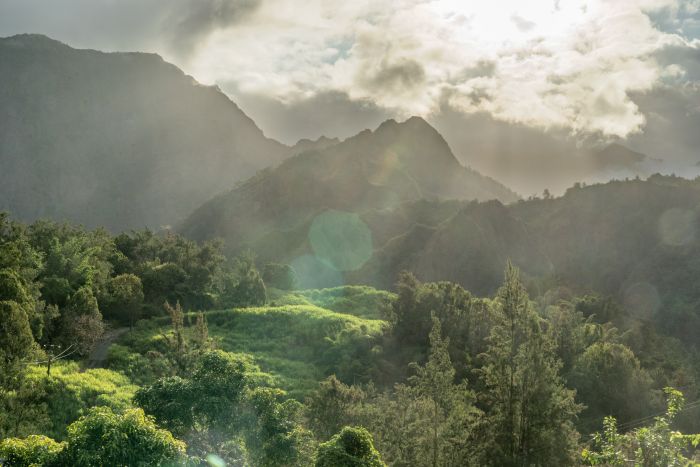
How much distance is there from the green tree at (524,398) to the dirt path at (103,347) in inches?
974

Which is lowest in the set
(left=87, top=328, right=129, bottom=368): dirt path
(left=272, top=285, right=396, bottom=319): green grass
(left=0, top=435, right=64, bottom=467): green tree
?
(left=87, top=328, right=129, bottom=368): dirt path

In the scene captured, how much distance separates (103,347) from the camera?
38.0 metres

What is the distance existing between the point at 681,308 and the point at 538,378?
94.0 m

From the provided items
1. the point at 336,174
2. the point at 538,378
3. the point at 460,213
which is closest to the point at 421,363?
the point at 538,378

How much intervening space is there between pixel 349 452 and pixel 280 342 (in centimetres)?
3041

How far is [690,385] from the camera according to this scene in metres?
45.1

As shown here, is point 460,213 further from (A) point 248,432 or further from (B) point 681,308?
(A) point 248,432

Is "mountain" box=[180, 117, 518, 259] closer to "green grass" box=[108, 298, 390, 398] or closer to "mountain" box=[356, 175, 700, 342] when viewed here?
"mountain" box=[356, 175, 700, 342]

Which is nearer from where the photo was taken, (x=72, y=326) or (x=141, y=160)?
(x=72, y=326)

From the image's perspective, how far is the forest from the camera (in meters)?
14.3

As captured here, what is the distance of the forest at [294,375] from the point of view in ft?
46.9

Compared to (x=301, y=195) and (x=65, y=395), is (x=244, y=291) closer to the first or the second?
(x=65, y=395)

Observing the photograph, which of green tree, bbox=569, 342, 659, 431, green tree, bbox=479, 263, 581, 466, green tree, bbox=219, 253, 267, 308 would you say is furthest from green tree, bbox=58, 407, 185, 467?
green tree, bbox=219, 253, 267, 308

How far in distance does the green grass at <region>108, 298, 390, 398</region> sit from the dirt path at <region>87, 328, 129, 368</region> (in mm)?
810
